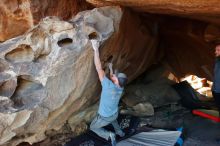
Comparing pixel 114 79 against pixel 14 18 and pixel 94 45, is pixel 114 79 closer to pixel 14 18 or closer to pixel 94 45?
pixel 94 45

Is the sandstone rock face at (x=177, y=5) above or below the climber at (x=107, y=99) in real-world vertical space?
above

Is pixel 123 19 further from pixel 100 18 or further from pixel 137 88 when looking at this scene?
pixel 137 88

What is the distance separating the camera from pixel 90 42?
402 cm

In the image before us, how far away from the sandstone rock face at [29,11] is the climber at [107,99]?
4.96 ft

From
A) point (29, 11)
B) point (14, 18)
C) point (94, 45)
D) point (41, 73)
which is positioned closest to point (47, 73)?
point (41, 73)

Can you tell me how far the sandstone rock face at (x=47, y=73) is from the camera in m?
3.86

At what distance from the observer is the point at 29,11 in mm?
5219

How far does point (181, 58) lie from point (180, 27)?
24.1 inches

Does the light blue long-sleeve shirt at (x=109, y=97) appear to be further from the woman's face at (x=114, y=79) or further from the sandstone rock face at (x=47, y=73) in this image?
the sandstone rock face at (x=47, y=73)

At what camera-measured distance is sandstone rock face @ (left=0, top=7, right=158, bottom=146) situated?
3859 mm

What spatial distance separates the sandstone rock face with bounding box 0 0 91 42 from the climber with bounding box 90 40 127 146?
1513mm

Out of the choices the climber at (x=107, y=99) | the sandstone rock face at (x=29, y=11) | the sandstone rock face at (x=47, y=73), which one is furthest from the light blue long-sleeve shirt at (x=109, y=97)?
the sandstone rock face at (x=29, y=11)

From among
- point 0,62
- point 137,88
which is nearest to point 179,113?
point 137,88

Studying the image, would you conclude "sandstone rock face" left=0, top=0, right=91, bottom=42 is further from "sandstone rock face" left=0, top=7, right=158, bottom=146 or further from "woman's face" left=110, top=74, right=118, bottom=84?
"woman's face" left=110, top=74, right=118, bottom=84
